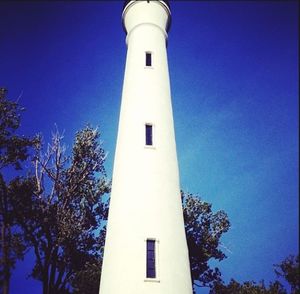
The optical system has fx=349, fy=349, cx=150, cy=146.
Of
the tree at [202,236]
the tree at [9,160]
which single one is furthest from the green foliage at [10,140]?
the tree at [202,236]

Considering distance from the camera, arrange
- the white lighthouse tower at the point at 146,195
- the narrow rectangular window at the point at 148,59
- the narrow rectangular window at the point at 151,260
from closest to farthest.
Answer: the narrow rectangular window at the point at 151,260 < the white lighthouse tower at the point at 146,195 < the narrow rectangular window at the point at 148,59

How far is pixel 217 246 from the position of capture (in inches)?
1123

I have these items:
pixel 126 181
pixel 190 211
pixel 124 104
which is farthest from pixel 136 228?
pixel 190 211

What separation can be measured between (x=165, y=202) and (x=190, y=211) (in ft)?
42.5

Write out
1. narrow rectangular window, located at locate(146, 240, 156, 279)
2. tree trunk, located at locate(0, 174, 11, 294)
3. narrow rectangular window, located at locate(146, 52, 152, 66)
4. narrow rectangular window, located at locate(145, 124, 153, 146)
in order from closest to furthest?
narrow rectangular window, located at locate(146, 240, 156, 279)
tree trunk, located at locate(0, 174, 11, 294)
narrow rectangular window, located at locate(145, 124, 153, 146)
narrow rectangular window, located at locate(146, 52, 152, 66)

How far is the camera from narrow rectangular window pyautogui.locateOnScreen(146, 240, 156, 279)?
15102mm

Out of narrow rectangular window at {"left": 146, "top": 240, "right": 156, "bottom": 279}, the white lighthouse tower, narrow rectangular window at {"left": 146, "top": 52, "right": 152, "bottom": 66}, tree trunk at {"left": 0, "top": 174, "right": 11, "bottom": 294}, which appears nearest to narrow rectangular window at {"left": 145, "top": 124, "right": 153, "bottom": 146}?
the white lighthouse tower

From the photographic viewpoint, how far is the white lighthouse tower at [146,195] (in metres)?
15.2

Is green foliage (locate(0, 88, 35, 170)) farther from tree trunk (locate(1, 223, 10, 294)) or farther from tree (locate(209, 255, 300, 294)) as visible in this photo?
tree (locate(209, 255, 300, 294))

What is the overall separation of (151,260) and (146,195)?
10.0ft

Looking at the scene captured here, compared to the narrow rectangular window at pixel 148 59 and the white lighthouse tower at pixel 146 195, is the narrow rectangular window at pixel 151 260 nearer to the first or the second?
the white lighthouse tower at pixel 146 195

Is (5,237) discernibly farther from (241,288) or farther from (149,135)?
(241,288)

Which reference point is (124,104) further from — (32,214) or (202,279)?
(202,279)

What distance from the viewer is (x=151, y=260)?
1551 cm
